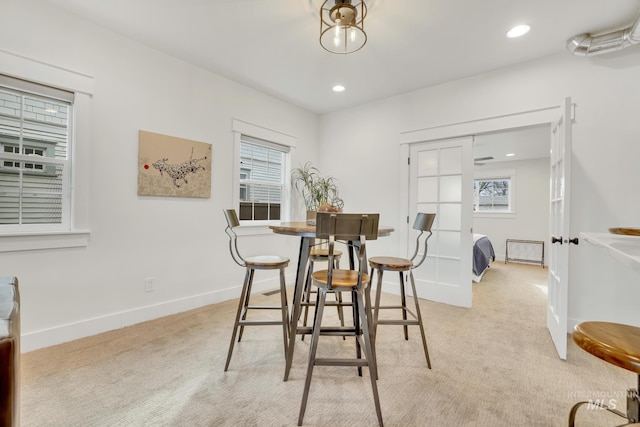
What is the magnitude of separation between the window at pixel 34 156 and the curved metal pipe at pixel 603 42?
4291 millimetres

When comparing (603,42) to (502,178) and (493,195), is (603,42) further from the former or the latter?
(493,195)

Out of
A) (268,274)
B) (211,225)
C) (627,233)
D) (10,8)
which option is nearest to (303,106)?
(211,225)

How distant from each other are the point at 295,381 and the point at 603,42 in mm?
3578

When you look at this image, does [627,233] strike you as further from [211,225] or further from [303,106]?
[303,106]

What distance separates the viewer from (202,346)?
223 cm

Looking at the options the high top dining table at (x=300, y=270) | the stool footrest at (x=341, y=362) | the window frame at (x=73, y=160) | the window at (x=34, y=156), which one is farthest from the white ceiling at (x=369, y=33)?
the stool footrest at (x=341, y=362)

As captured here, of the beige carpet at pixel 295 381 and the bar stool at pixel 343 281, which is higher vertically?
the bar stool at pixel 343 281

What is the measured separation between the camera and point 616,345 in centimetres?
85

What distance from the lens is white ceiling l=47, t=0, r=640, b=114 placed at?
2.15 meters

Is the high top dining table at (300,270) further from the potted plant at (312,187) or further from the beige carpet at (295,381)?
the potted plant at (312,187)

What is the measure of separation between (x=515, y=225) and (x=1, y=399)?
316 inches

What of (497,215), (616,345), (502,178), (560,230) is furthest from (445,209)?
(502,178)

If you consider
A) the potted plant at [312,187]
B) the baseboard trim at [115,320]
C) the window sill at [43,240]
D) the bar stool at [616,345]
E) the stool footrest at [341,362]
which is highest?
the potted plant at [312,187]

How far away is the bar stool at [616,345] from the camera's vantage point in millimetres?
800
